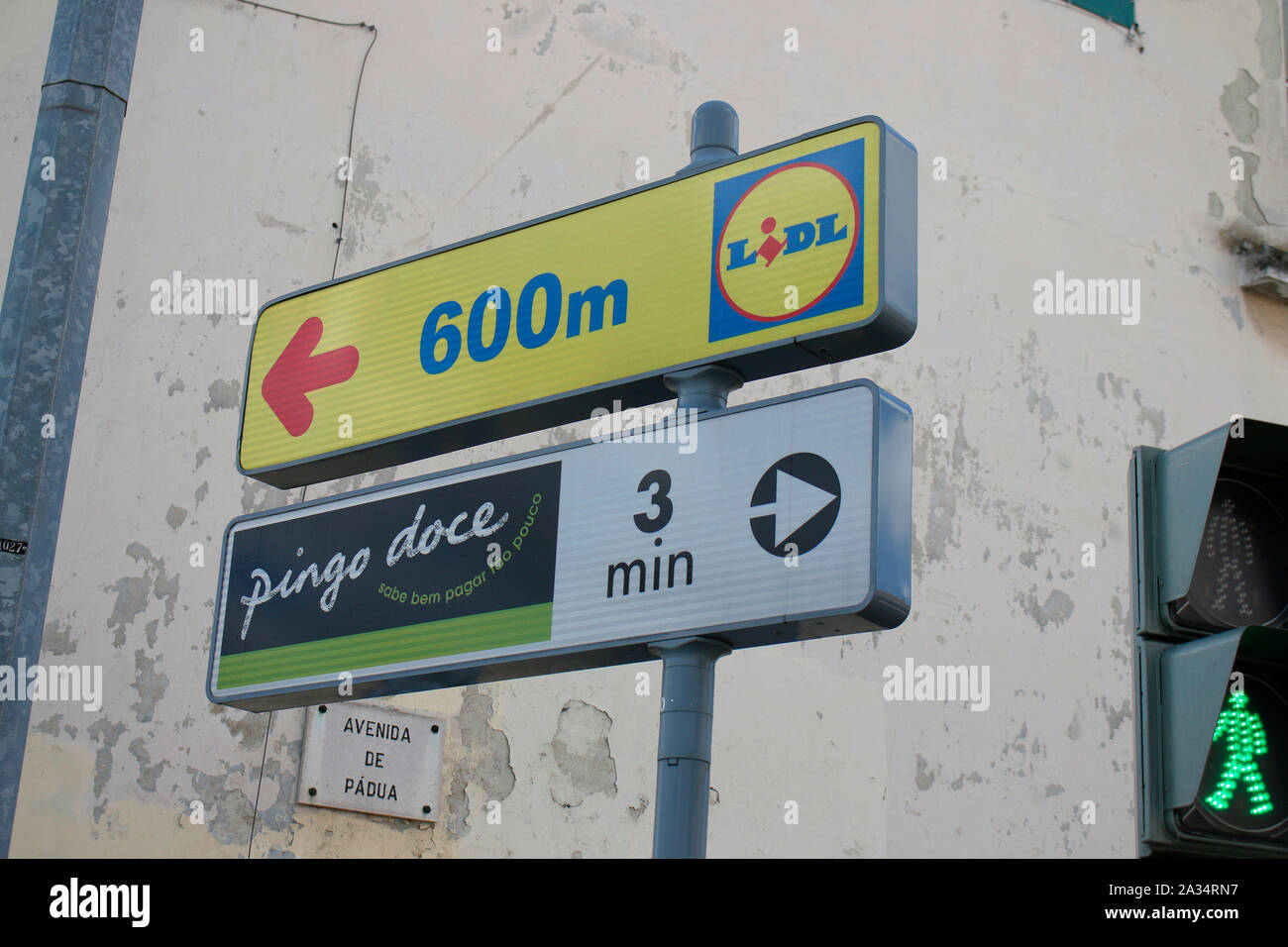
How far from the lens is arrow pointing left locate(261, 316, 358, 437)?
3.57 metres

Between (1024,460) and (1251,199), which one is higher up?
(1251,199)

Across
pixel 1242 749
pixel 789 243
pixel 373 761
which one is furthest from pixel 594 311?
pixel 373 761

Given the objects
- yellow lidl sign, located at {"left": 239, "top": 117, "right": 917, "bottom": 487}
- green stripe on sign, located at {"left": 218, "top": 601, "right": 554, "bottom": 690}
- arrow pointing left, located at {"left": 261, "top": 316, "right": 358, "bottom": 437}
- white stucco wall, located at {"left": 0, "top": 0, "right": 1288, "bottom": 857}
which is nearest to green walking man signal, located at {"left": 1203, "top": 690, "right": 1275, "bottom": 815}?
yellow lidl sign, located at {"left": 239, "top": 117, "right": 917, "bottom": 487}

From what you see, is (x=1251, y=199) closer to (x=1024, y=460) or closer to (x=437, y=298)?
(x=1024, y=460)

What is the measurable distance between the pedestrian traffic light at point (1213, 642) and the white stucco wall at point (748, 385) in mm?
3608

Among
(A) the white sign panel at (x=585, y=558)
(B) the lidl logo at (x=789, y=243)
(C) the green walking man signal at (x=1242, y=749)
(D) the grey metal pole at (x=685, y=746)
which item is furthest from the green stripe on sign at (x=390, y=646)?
(C) the green walking man signal at (x=1242, y=749)

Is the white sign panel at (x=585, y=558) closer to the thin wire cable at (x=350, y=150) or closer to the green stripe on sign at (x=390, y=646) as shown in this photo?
the green stripe on sign at (x=390, y=646)

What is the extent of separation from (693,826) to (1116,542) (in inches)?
217

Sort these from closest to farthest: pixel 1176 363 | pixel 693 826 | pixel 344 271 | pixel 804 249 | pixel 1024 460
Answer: pixel 693 826 < pixel 804 249 < pixel 344 271 < pixel 1024 460 < pixel 1176 363

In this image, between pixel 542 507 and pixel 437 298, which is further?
pixel 437 298

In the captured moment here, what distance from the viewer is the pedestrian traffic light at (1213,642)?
250 cm
